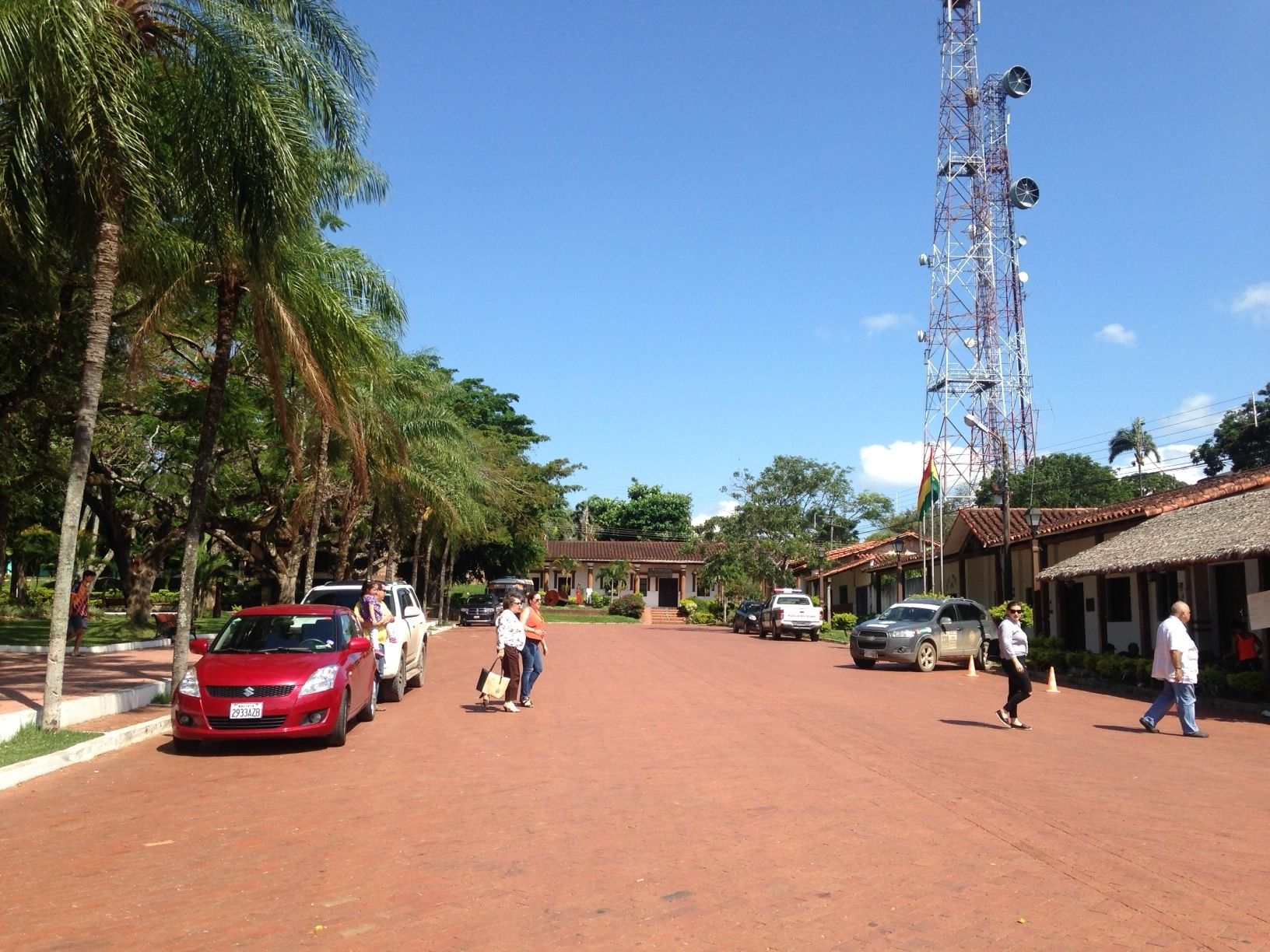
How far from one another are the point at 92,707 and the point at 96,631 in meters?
17.0

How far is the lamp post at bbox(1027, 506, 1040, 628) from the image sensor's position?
2569 cm

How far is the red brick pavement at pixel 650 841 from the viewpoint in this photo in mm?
5355

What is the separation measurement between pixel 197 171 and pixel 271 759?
23.9 ft

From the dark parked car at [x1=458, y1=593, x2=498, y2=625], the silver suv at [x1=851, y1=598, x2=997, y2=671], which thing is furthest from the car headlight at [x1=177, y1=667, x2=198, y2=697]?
the dark parked car at [x1=458, y1=593, x2=498, y2=625]

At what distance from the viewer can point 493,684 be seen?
14211mm

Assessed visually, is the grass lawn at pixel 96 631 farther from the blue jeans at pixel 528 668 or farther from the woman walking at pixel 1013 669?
the woman walking at pixel 1013 669

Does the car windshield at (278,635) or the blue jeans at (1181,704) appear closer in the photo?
the car windshield at (278,635)

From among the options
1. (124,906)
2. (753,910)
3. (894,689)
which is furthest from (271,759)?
(894,689)

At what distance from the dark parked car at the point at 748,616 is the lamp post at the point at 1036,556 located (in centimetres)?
1468

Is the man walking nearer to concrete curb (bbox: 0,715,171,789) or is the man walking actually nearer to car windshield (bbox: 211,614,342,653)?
car windshield (bbox: 211,614,342,653)

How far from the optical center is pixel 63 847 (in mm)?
6914

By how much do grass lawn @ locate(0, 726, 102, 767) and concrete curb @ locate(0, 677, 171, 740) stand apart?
110mm

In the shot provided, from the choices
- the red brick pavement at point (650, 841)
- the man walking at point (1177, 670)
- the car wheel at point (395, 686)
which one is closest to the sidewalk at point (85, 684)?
the red brick pavement at point (650, 841)

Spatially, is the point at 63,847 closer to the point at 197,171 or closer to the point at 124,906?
the point at 124,906
